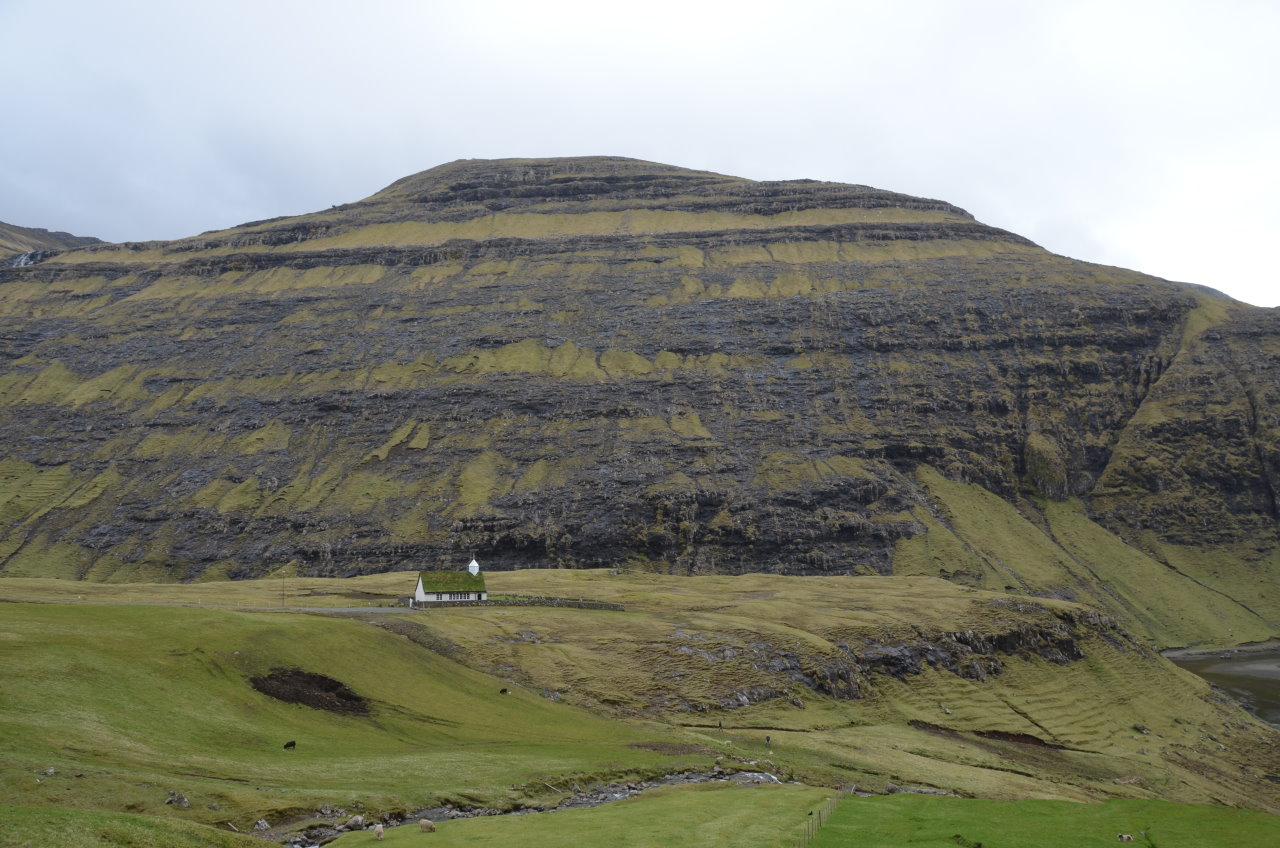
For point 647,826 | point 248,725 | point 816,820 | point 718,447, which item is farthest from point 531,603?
point 718,447

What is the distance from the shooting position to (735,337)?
188125 millimetres

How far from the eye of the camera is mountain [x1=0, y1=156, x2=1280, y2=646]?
468 feet

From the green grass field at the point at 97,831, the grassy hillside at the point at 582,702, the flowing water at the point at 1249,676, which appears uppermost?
the green grass field at the point at 97,831

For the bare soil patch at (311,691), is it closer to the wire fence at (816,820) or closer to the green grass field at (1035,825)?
the wire fence at (816,820)

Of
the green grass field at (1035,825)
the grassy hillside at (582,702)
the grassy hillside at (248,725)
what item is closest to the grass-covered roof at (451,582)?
the grassy hillside at (582,702)

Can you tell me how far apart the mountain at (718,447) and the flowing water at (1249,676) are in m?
10.3

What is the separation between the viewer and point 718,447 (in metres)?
159

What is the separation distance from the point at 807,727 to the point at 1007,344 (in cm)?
14114

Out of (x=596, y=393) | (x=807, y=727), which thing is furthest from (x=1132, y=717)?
(x=596, y=393)

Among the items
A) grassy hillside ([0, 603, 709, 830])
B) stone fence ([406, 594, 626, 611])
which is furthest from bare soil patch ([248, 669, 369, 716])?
stone fence ([406, 594, 626, 611])

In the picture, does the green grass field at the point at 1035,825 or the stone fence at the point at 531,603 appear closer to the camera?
the green grass field at the point at 1035,825

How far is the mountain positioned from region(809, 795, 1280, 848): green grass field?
103 m

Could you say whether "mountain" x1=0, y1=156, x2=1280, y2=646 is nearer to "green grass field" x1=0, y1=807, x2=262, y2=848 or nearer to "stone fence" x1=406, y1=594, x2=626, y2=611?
"stone fence" x1=406, y1=594, x2=626, y2=611

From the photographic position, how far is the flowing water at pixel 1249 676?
91.9 m
